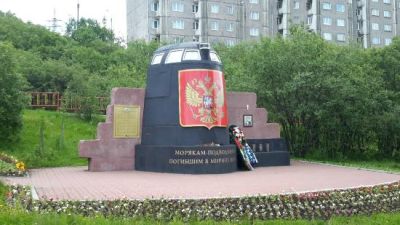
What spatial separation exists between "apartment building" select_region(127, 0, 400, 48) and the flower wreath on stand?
109 ft

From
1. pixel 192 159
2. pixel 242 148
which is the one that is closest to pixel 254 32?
pixel 242 148

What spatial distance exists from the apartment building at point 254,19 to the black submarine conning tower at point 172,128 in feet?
110

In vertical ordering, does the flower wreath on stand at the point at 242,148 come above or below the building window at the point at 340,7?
Result: below

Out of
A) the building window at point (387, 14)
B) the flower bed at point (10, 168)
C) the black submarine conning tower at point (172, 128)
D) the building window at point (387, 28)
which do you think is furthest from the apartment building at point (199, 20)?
the flower bed at point (10, 168)

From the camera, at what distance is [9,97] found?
20.3m

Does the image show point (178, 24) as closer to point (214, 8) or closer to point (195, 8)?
point (195, 8)

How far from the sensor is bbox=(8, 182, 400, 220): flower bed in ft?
27.5

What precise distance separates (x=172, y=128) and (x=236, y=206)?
8.30m

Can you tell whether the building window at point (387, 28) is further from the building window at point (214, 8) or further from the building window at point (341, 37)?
the building window at point (214, 8)

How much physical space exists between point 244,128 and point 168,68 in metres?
4.58

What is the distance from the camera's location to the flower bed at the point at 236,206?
27.5ft

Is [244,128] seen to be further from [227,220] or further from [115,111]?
[227,220]

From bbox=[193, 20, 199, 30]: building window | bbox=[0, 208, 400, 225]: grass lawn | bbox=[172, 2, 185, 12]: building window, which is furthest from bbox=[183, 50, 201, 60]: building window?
bbox=[193, 20, 199, 30]: building window

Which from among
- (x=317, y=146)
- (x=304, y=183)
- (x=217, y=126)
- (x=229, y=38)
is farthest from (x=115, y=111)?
(x=229, y=38)
